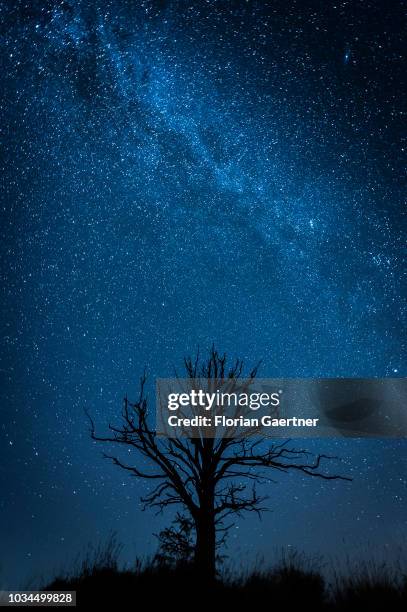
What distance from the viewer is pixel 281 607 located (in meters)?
7.26

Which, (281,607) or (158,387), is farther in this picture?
(158,387)

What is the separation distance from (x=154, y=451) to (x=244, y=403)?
2683 mm

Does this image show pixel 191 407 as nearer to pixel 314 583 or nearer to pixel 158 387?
pixel 158 387

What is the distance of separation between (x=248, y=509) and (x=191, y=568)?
111 inches

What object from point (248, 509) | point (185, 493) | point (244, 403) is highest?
point (244, 403)

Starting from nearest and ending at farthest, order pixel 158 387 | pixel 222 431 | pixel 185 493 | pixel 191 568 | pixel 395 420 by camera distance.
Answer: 1. pixel 191 568
2. pixel 185 493
3. pixel 222 431
4. pixel 158 387
5. pixel 395 420

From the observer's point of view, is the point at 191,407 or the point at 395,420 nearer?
the point at 191,407

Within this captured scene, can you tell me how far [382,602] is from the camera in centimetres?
673

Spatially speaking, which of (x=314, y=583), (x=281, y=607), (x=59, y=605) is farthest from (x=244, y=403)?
(x=59, y=605)

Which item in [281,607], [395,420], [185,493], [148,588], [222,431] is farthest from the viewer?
[395,420]

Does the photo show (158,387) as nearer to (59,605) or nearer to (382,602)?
(59,605)

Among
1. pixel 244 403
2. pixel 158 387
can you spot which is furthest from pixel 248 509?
pixel 158 387

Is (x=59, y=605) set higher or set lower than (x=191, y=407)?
lower

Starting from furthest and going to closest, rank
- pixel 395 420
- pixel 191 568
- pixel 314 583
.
Result: pixel 395 420
pixel 191 568
pixel 314 583
